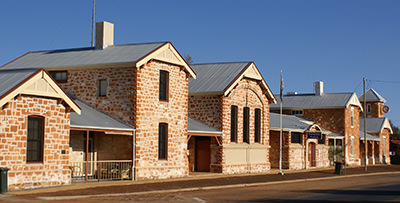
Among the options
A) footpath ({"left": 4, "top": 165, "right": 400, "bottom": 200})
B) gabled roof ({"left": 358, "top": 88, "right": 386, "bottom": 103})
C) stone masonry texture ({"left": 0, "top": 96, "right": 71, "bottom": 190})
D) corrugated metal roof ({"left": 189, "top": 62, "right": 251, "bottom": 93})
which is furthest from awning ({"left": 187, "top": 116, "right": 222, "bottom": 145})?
gabled roof ({"left": 358, "top": 88, "right": 386, "bottom": 103})

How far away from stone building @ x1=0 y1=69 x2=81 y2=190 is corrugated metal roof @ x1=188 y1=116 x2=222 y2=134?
33.2 ft

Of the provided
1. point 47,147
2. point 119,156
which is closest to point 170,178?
point 119,156

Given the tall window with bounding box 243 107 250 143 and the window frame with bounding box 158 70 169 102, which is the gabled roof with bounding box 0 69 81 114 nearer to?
the window frame with bounding box 158 70 169 102

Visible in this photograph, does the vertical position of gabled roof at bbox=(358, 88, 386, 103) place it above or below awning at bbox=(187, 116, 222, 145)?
above

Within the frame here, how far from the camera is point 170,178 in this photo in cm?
2930

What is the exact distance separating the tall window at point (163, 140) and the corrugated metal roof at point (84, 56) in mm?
3909

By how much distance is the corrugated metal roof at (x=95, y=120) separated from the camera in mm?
24361

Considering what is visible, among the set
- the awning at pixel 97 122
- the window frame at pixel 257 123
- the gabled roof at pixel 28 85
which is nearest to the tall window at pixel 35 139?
the gabled roof at pixel 28 85

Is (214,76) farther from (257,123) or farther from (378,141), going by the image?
(378,141)

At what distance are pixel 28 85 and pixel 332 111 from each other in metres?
38.0

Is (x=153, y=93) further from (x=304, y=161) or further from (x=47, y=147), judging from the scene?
(x=304, y=161)

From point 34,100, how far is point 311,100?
38143 mm

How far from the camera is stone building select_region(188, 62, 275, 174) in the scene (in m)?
34.5

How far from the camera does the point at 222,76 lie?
36469 mm
